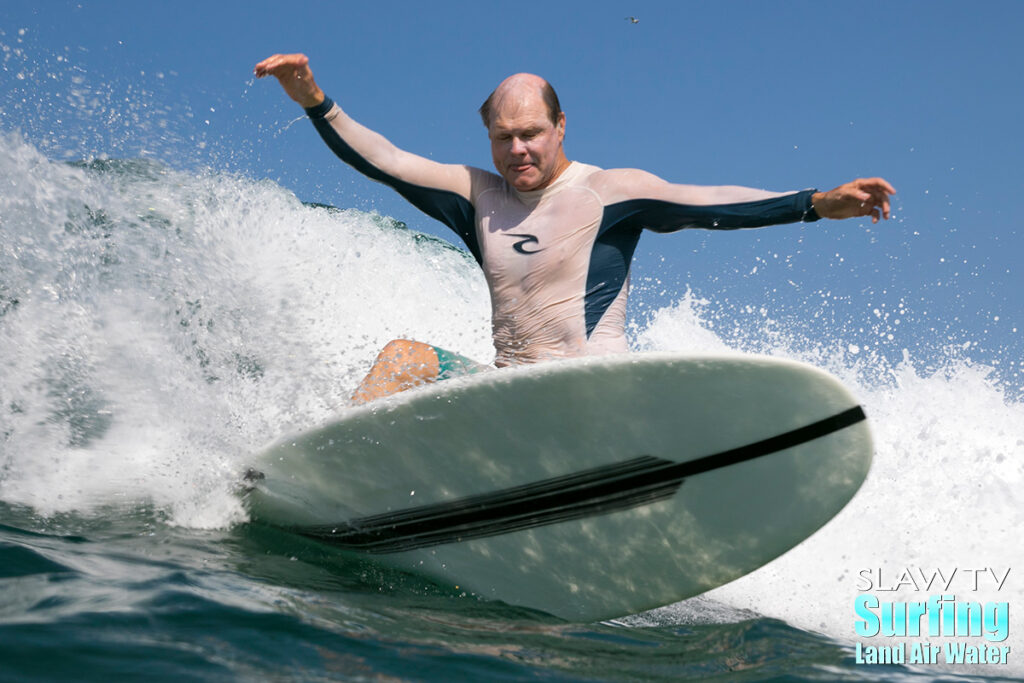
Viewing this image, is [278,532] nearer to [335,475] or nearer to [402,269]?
[335,475]

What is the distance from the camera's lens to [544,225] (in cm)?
362

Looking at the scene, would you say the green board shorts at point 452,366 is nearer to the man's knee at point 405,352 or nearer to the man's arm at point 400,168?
the man's knee at point 405,352

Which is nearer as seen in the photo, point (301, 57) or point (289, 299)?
point (301, 57)

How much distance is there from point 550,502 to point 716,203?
1377 millimetres

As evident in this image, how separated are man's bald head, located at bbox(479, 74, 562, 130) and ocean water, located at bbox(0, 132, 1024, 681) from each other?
1.27 m

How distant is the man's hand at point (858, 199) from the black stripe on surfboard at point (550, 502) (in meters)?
0.78

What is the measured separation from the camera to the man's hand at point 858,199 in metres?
3.14

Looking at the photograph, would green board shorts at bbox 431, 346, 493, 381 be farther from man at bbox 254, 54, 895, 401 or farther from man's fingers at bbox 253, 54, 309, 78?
man's fingers at bbox 253, 54, 309, 78

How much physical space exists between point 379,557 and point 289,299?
6.35ft

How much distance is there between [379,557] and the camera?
3.48 meters

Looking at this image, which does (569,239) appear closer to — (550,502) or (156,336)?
(550,502)

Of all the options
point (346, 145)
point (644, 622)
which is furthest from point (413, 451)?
point (346, 145)

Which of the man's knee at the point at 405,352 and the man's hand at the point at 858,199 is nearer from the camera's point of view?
the man's hand at the point at 858,199

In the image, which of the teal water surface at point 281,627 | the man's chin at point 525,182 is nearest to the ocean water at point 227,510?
the teal water surface at point 281,627
